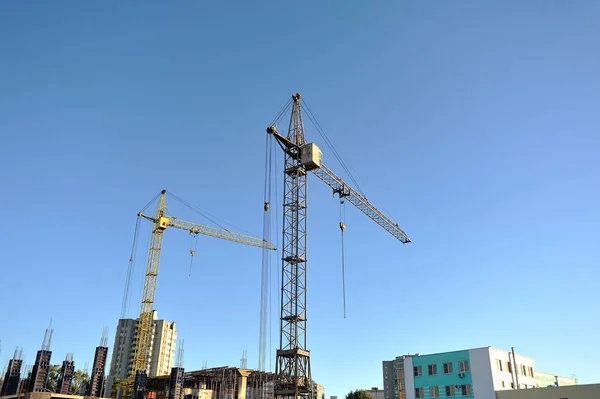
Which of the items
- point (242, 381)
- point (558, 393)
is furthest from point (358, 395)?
point (558, 393)

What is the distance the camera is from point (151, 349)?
163000mm

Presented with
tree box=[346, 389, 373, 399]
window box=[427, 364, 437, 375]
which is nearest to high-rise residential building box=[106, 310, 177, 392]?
tree box=[346, 389, 373, 399]

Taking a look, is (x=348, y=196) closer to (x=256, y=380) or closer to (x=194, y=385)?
(x=256, y=380)

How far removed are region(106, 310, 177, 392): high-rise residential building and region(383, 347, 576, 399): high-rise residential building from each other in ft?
388

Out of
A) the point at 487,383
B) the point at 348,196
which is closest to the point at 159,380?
the point at 348,196

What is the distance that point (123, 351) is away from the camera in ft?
533

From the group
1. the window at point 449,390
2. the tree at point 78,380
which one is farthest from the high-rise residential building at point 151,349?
the window at point 449,390

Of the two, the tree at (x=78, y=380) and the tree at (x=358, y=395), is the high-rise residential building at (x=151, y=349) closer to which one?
the tree at (x=78, y=380)

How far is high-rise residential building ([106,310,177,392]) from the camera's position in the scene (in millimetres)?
160000

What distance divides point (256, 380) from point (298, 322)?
101 ft

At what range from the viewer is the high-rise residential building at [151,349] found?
160 m

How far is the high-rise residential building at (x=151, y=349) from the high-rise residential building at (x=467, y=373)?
11836cm

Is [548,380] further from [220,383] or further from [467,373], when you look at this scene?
[220,383]

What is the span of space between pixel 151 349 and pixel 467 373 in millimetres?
130888
